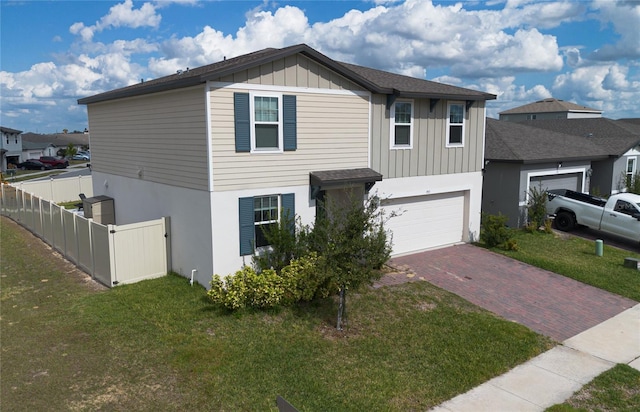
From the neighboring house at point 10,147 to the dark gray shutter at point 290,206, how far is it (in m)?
59.1

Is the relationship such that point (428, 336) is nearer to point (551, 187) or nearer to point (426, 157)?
point (426, 157)

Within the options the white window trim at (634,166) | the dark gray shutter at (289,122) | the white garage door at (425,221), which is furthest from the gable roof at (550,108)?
the dark gray shutter at (289,122)

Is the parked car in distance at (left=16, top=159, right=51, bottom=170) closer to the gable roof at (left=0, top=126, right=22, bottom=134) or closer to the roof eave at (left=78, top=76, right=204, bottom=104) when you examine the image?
the gable roof at (left=0, top=126, right=22, bottom=134)

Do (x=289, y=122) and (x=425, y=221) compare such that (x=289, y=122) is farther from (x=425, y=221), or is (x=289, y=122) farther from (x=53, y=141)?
(x=53, y=141)

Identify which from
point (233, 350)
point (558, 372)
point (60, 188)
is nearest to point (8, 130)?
point (60, 188)

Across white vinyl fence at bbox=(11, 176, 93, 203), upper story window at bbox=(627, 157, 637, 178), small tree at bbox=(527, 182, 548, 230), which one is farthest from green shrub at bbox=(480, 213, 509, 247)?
white vinyl fence at bbox=(11, 176, 93, 203)

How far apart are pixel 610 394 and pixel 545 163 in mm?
14170

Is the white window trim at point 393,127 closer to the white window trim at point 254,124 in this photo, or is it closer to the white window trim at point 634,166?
the white window trim at point 254,124

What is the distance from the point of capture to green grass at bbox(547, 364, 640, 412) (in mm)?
8031

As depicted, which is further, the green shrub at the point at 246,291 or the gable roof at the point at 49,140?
the gable roof at the point at 49,140

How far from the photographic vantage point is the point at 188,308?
1087 cm

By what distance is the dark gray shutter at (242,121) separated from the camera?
11484 millimetres

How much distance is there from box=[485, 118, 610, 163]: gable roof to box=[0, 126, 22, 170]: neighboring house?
58.4 meters

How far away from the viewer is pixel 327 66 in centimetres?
1298
